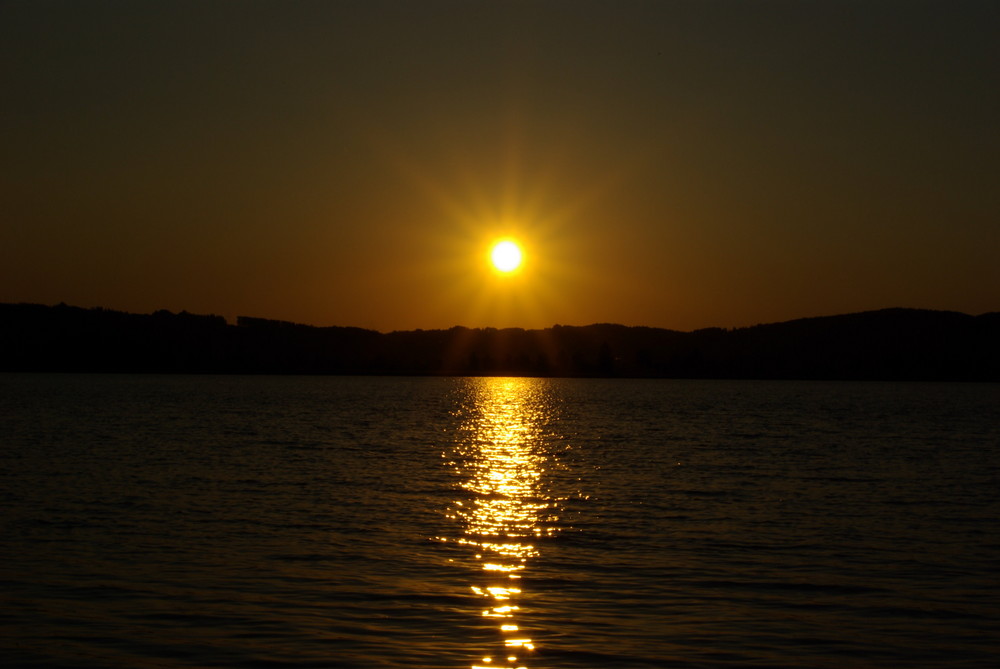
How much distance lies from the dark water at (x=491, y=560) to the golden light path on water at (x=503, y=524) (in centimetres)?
10

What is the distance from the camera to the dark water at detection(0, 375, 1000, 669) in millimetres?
16016

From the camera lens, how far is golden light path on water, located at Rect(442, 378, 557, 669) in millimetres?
16562

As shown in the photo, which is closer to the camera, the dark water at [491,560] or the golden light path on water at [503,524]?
the dark water at [491,560]

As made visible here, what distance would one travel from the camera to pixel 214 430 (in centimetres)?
6719

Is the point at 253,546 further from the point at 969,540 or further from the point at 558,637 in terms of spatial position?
the point at 969,540

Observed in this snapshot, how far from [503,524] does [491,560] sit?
5558 millimetres

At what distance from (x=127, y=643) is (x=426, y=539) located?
10319mm

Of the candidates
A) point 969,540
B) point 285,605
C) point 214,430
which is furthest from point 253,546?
point 214,430

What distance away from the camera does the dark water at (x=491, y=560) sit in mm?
16016

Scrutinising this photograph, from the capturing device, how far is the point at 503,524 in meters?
28.5

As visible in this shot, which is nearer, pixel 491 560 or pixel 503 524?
pixel 491 560

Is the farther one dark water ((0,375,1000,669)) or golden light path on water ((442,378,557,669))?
golden light path on water ((442,378,557,669))

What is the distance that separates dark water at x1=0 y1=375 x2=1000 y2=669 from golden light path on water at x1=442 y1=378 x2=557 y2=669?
102mm

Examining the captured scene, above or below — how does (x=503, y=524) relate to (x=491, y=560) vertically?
above
